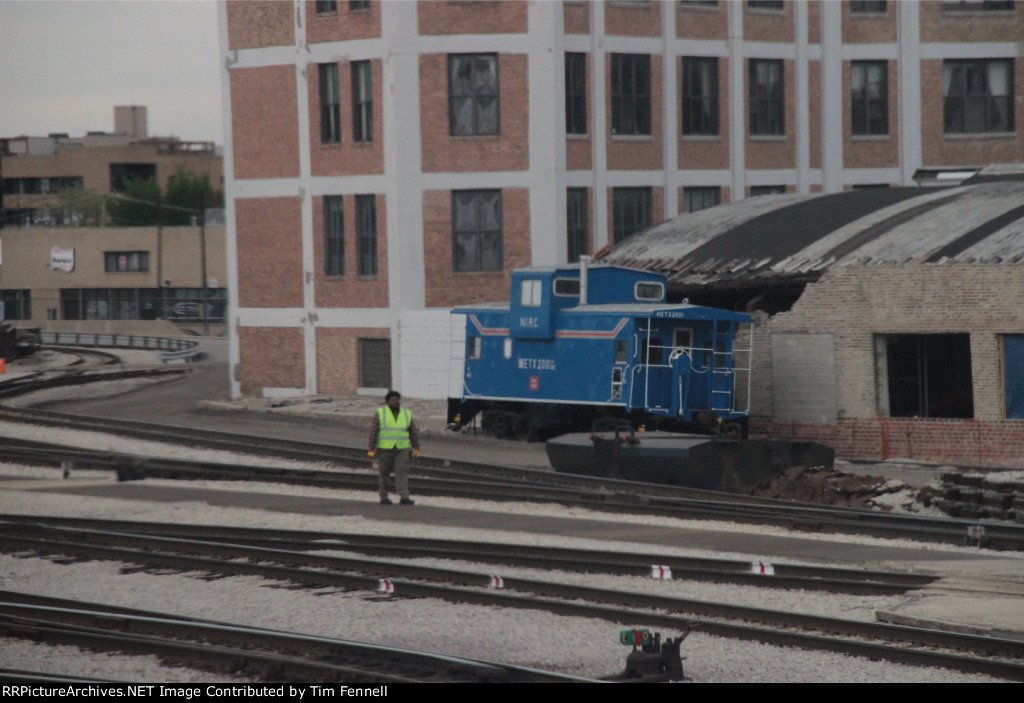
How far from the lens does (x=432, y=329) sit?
3869 cm

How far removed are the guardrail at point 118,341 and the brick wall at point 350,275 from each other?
2507 centimetres

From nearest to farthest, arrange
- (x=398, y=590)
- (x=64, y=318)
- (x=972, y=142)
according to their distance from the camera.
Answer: (x=398, y=590) < (x=972, y=142) < (x=64, y=318)

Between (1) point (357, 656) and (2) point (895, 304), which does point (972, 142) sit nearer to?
(2) point (895, 304)

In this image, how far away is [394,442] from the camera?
20.0m

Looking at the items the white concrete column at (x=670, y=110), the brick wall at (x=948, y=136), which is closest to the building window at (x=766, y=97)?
the white concrete column at (x=670, y=110)

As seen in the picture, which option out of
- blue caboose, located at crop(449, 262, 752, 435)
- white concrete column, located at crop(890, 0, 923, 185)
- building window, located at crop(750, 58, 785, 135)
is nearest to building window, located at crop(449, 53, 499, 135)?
blue caboose, located at crop(449, 262, 752, 435)

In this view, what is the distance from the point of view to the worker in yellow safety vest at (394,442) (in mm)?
19859

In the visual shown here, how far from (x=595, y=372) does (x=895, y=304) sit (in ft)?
20.9

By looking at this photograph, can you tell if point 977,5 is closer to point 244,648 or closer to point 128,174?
point 244,648

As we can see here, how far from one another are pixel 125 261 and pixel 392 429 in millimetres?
66831

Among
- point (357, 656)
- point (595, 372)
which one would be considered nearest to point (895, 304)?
point (595, 372)

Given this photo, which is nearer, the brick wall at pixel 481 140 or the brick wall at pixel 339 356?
the brick wall at pixel 481 140

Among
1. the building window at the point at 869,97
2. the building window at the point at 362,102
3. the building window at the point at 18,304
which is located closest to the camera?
the building window at the point at 362,102

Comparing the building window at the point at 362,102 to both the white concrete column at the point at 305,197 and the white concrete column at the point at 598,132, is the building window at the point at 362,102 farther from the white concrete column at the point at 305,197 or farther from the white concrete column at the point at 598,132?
the white concrete column at the point at 598,132
